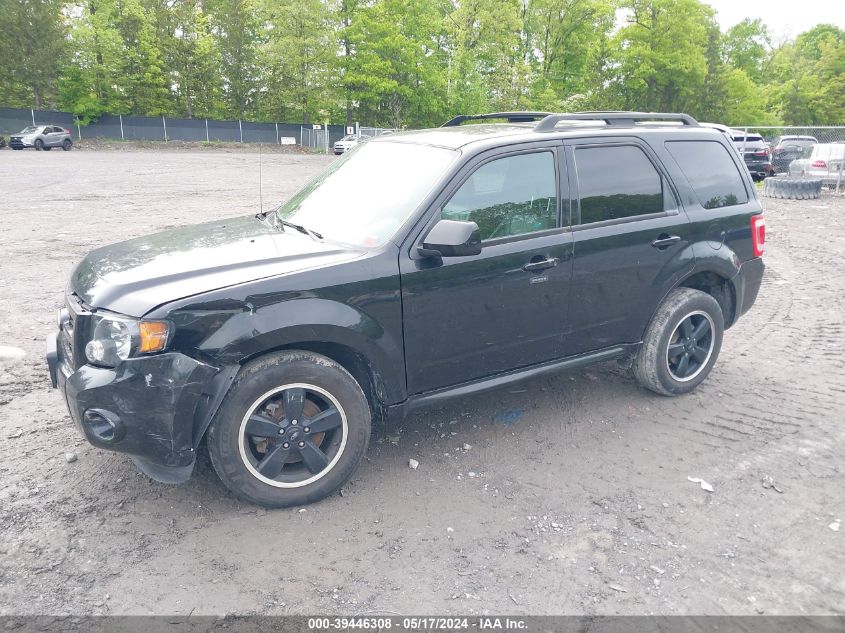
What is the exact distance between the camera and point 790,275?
30.6 ft

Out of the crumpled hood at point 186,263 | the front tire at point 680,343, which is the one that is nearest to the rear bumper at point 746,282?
the front tire at point 680,343

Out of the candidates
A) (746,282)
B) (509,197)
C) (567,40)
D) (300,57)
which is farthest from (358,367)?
(567,40)

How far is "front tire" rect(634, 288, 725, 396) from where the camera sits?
498cm

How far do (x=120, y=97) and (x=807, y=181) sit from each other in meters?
49.4

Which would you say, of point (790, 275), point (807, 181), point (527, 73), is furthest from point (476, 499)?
point (527, 73)

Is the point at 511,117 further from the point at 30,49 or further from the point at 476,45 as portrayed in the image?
the point at 30,49

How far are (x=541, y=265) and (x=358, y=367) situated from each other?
1.31 m

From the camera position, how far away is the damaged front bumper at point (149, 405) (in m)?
3.24

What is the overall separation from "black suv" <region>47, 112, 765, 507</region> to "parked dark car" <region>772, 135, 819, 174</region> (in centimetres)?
2295

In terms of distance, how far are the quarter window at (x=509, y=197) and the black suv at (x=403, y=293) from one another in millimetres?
13

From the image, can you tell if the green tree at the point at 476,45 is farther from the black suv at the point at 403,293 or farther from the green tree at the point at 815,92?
the black suv at the point at 403,293

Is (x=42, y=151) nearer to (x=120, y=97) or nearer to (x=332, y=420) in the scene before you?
(x=120, y=97)

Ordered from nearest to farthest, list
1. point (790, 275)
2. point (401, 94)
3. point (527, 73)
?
1. point (790, 275)
2. point (527, 73)
3. point (401, 94)

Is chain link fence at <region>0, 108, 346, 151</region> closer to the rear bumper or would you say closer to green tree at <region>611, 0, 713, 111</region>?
green tree at <region>611, 0, 713, 111</region>
